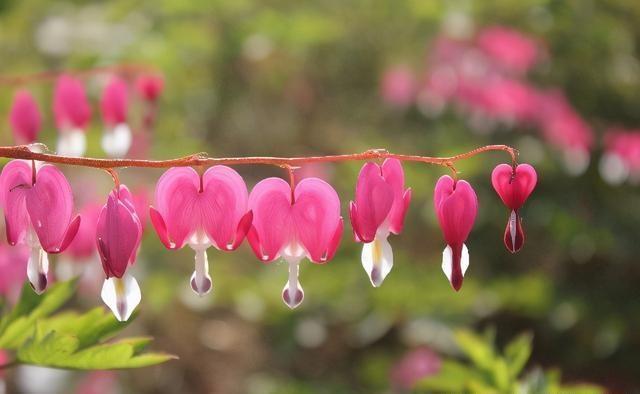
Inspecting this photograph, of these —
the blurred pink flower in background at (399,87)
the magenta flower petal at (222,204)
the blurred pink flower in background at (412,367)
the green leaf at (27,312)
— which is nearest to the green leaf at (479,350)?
the magenta flower petal at (222,204)

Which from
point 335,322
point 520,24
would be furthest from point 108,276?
point 520,24

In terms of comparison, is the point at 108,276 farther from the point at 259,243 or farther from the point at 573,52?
the point at 573,52

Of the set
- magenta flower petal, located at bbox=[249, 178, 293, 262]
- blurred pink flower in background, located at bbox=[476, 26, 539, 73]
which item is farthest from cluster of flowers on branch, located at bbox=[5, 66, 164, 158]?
blurred pink flower in background, located at bbox=[476, 26, 539, 73]

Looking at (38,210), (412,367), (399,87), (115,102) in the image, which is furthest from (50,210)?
(399,87)

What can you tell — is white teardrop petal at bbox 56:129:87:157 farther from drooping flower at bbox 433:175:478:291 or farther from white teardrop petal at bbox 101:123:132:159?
drooping flower at bbox 433:175:478:291

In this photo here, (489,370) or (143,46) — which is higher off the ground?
(143,46)

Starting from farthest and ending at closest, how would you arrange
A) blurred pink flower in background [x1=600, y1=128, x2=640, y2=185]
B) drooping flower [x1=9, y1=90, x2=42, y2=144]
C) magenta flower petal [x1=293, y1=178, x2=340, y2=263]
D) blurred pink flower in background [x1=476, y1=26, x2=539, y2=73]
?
blurred pink flower in background [x1=476, y1=26, x2=539, y2=73]
blurred pink flower in background [x1=600, y1=128, x2=640, y2=185]
drooping flower [x1=9, y1=90, x2=42, y2=144]
magenta flower petal [x1=293, y1=178, x2=340, y2=263]
